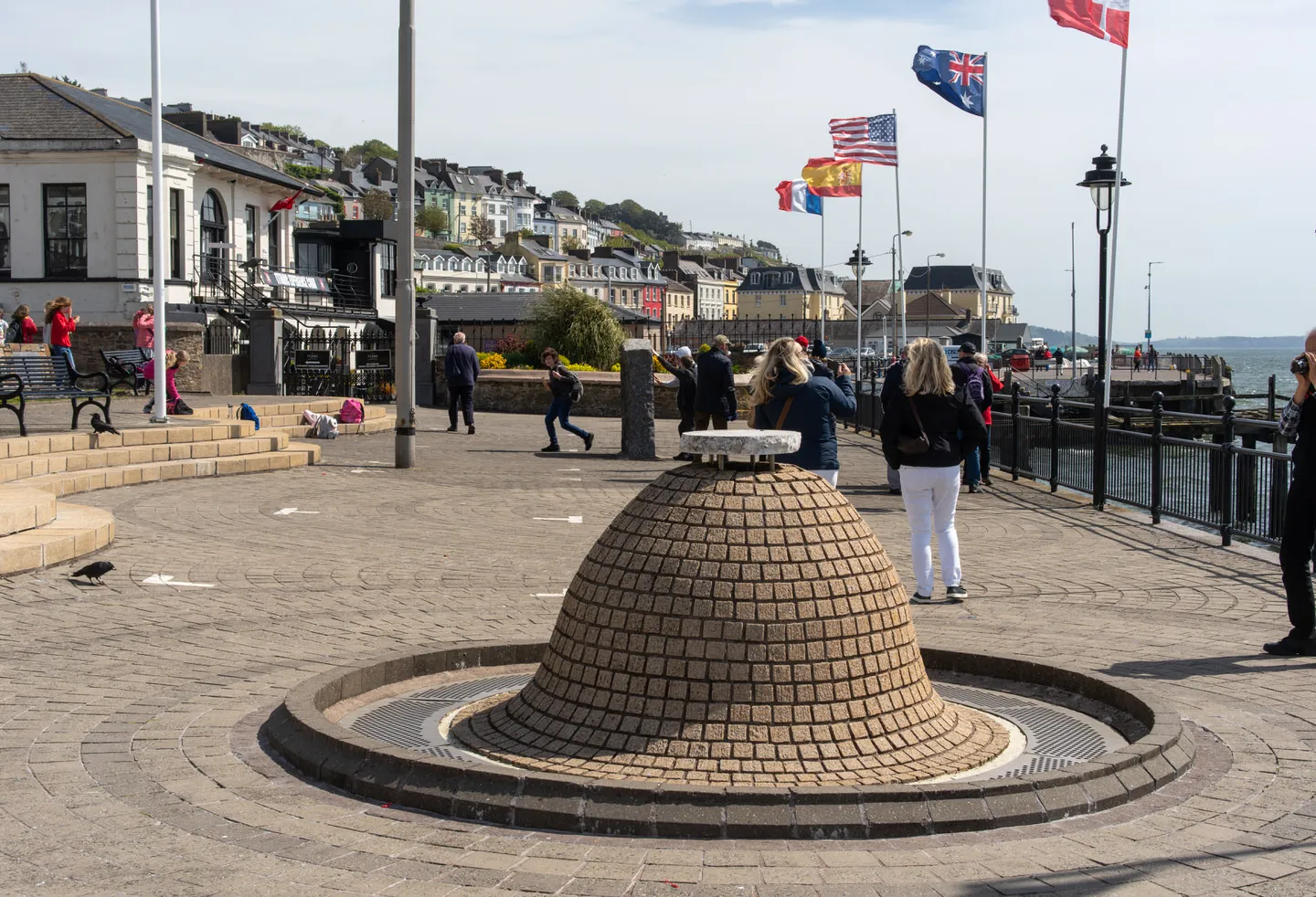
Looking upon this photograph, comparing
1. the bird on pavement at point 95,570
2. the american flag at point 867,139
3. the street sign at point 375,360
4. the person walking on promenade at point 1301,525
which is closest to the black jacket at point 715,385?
the bird on pavement at point 95,570

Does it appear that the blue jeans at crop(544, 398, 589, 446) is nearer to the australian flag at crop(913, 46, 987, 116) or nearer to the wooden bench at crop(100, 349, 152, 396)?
the wooden bench at crop(100, 349, 152, 396)

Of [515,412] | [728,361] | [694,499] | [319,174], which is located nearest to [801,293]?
[319,174]

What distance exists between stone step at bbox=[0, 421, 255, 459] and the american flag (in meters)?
27.1

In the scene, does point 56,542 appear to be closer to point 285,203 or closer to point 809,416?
point 809,416

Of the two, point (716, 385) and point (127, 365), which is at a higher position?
point (127, 365)

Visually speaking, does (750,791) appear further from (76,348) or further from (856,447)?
(76,348)

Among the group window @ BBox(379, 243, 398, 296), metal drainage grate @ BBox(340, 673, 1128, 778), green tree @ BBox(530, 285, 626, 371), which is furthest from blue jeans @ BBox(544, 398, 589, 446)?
window @ BBox(379, 243, 398, 296)

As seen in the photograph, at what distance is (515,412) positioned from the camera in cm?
3344

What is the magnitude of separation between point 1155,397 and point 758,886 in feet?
35.0

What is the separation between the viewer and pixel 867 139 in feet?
137

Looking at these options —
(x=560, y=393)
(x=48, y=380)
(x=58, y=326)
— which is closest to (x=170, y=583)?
(x=48, y=380)

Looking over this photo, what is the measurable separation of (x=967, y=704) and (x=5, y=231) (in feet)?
113

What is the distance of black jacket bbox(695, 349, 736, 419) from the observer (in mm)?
16781

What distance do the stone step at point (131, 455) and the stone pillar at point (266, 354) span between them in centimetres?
1085
